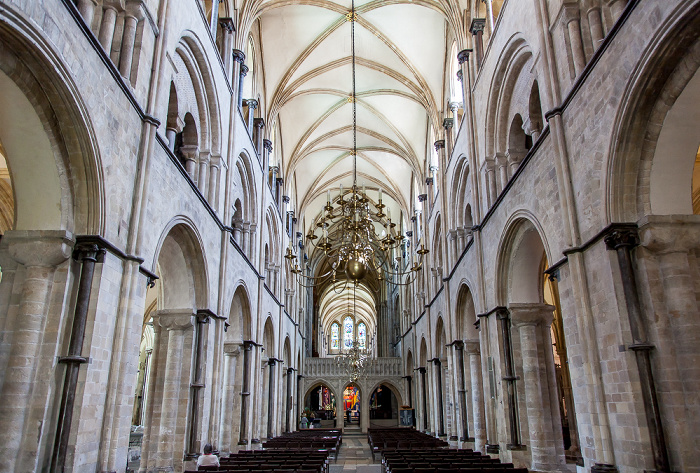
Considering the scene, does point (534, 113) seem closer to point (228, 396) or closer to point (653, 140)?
point (653, 140)

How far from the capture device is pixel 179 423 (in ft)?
36.3

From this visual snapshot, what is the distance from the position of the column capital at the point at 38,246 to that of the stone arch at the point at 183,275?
4.66 metres

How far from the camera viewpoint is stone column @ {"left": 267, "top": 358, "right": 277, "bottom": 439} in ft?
68.9

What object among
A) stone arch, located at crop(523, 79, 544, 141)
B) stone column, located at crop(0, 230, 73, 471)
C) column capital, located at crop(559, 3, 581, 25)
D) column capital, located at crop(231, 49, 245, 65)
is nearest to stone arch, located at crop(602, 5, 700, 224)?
column capital, located at crop(559, 3, 581, 25)

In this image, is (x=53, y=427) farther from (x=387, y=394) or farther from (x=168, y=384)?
(x=387, y=394)

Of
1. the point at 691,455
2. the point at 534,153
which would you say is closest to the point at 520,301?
the point at 534,153

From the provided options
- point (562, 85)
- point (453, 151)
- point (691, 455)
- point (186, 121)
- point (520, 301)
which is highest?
point (453, 151)

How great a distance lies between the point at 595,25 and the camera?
8234 millimetres

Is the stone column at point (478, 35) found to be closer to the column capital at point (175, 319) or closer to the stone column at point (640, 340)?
the stone column at point (640, 340)

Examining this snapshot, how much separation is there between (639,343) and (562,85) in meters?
4.50

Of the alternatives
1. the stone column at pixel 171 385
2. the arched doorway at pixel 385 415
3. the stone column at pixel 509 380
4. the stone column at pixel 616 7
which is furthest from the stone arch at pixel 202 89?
the arched doorway at pixel 385 415

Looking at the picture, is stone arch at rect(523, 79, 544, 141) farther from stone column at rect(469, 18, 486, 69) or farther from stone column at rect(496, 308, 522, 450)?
stone column at rect(496, 308, 522, 450)

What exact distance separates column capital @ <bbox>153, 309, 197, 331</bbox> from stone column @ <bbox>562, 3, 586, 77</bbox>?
9.09 metres

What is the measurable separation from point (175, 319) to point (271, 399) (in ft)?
35.6
